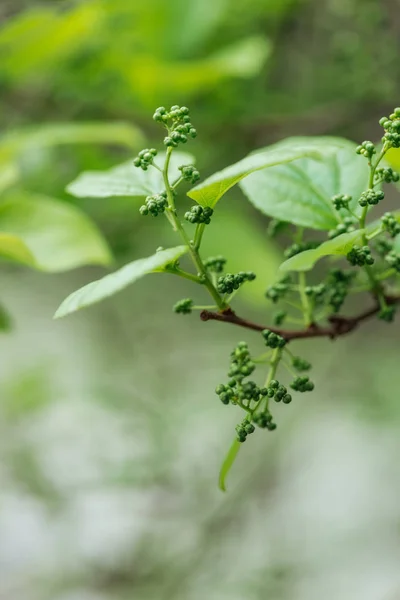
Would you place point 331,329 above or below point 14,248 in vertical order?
below

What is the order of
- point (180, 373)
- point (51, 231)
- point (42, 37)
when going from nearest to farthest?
1. point (51, 231)
2. point (42, 37)
3. point (180, 373)

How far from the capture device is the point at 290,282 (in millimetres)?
419

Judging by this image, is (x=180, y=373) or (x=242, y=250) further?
(x=180, y=373)

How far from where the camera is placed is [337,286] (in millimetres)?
376

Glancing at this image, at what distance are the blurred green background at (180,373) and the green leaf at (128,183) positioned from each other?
1.56 ft

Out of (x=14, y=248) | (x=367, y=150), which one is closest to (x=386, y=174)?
(x=367, y=150)

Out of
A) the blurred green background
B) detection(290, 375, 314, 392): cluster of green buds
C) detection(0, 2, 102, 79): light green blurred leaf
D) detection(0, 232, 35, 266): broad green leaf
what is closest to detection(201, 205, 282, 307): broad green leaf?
the blurred green background

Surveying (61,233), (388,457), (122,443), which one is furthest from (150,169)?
(388,457)

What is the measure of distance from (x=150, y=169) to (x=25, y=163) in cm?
67

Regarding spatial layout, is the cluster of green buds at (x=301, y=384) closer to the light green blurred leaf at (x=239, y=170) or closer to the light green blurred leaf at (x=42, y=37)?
the light green blurred leaf at (x=239, y=170)

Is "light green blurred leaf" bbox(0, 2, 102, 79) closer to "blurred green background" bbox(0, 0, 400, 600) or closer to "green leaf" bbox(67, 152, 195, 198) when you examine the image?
"blurred green background" bbox(0, 0, 400, 600)

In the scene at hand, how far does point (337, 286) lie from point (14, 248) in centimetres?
21

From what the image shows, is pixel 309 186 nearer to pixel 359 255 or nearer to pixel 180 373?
pixel 359 255

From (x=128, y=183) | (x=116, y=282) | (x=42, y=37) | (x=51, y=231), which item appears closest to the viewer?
(x=116, y=282)
